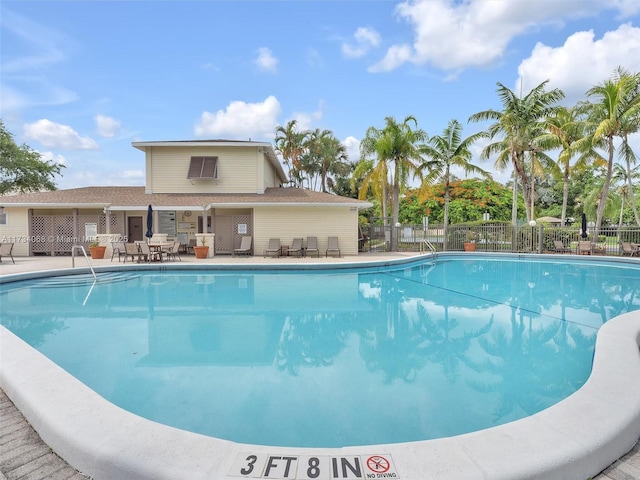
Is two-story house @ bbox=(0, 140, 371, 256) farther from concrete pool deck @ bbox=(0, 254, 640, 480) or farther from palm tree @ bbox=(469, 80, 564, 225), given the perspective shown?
concrete pool deck @ bbox=(0, 254, 640, 480)

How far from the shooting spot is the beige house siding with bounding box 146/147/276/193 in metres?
20.4

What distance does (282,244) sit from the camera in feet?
64.1

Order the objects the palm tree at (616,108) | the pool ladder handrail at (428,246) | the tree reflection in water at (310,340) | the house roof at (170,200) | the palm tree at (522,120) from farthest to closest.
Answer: the palm tree at (522,120) → the palm tree at (616,108) → the pool ladder handrail at (428,246) → the house roof at (170,200) → the tree reflection in water at (310,340)

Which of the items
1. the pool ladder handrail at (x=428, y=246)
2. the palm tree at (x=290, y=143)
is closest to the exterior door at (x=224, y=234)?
the pool ladder handrail at (x=428, y=246)

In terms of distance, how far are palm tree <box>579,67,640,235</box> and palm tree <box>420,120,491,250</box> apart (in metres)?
5.85

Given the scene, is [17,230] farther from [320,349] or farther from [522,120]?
[522,120]

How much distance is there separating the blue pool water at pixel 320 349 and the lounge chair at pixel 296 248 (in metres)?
6.22

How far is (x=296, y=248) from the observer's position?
61.5 ft

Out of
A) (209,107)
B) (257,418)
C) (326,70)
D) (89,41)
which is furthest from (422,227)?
(257,418)

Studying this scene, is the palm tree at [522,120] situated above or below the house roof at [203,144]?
above

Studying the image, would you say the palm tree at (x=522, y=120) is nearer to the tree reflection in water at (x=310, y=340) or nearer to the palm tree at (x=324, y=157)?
the palm tree at (x=324, y=157)

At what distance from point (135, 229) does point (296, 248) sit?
8937 millimetres

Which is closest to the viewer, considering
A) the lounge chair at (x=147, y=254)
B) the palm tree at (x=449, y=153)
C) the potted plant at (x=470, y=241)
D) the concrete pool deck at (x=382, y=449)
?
the concrete pool deck at (x=382, y=449)

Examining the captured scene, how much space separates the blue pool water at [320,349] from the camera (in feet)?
13.1
